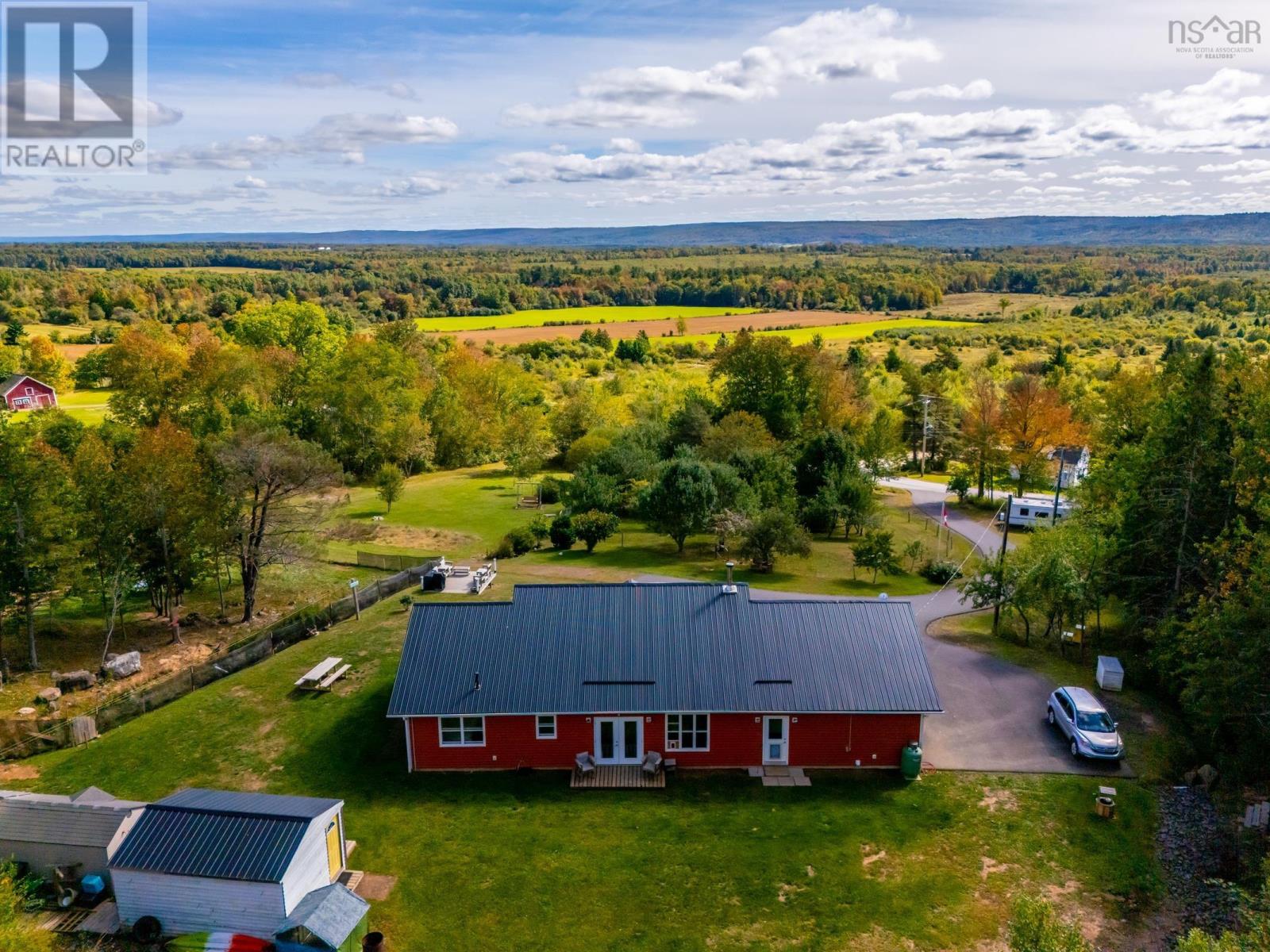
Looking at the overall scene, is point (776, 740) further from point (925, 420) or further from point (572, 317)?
point (572, 317)

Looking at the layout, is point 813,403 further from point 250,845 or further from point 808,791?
point 250,845

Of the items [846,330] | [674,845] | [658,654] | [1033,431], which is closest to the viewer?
[674,845]

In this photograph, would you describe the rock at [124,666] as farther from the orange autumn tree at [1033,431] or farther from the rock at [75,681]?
the orange autumn tree at [1033,431]

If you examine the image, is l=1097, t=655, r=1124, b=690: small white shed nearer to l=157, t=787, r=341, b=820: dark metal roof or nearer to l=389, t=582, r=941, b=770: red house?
l=389, t=582, r=941, b=770: red house

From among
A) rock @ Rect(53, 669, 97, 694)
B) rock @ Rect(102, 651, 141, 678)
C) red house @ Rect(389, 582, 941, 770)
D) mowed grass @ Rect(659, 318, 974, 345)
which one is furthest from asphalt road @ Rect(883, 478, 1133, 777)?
mowed grass @ Rect(659, 318, 974, 345)

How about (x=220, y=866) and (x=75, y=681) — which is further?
(x=75, y=681)

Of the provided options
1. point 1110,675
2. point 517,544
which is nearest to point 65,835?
point 517,544

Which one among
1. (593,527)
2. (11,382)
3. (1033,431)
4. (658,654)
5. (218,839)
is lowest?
(218,839)
